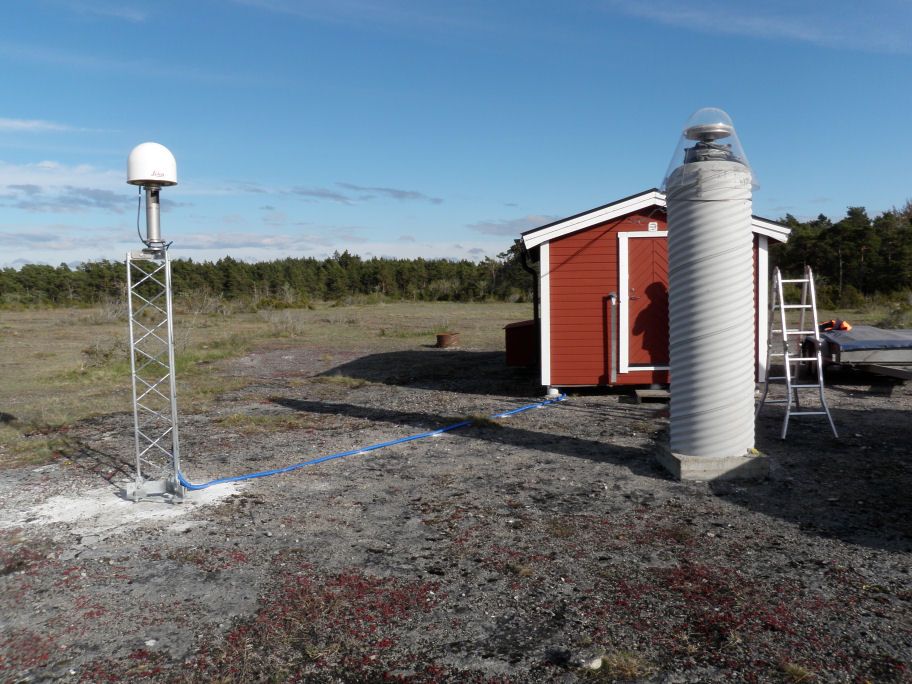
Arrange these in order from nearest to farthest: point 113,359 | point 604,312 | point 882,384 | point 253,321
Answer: point 604,312 < point 882,384 < point 113,359 < point 253,321

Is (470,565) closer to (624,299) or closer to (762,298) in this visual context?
(624,299)

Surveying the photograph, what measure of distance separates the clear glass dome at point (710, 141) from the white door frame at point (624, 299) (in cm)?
373

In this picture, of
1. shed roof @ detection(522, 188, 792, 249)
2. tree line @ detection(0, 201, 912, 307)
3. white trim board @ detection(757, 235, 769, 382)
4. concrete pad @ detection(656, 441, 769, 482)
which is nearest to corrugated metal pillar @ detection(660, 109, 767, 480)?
concrete pad @ detection(656, 441, 769, 482)

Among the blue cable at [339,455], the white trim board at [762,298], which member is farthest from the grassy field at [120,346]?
the white trim board at [762,298]

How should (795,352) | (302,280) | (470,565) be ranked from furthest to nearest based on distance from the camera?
1. (302,280)
2. (795,352)
3. (470,565)

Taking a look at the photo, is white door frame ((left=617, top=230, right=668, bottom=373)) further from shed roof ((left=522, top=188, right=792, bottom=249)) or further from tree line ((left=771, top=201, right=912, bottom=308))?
tree line ((left=771, top=201, right=912, bottom=308))

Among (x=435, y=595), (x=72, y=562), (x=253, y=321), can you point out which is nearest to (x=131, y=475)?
(x=72, y=562)

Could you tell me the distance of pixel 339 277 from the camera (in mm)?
44312

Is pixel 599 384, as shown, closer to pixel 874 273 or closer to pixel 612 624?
pixel 612 624

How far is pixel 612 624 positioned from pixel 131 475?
4.84 m

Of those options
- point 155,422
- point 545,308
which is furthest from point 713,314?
point 155,422

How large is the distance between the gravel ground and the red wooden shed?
8.27 ft

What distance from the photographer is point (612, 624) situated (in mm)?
3623

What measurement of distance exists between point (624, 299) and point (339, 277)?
1400 inches
